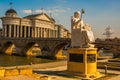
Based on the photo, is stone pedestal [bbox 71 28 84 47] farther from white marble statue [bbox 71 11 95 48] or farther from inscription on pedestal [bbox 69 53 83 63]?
inscription on pedestal [bbox 69 53 83 63]

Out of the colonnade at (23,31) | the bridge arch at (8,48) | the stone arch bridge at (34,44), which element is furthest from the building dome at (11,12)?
the bridge arch at (8,48)

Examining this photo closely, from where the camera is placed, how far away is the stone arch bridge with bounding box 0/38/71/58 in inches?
3179

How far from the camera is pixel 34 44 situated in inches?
3829

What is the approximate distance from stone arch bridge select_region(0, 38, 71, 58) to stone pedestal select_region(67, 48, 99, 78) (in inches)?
1726

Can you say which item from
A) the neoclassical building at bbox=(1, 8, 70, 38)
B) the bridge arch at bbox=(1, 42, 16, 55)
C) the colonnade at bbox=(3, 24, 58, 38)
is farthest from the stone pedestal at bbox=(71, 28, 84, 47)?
the colonnade at bbox=(3, 24, 58, 38)

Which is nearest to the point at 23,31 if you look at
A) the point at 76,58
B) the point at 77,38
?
the point at 77,38

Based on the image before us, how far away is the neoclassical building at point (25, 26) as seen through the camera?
132250 millimetres

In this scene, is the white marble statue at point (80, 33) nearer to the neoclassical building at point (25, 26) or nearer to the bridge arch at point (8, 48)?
the bridge arch at point (8, 48)

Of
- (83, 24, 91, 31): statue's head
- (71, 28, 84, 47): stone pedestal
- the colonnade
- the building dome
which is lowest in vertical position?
(71, 28, 84, 47): stone pedestal

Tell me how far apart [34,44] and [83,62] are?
227 ft

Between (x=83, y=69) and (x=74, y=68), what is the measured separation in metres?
1.41

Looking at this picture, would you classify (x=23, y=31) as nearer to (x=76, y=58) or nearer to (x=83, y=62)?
(x=76, y=58)

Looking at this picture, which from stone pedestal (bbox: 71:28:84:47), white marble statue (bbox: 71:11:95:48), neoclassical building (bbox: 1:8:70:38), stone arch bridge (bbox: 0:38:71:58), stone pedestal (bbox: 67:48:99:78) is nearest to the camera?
stone pedestal (bbox: 67:48:99:78)

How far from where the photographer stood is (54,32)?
172 m
